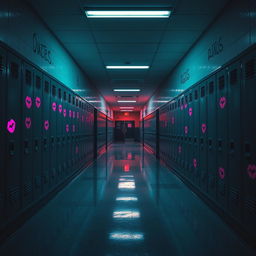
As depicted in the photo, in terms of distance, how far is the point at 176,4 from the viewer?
3.76 metres

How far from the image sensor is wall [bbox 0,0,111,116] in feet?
10.1

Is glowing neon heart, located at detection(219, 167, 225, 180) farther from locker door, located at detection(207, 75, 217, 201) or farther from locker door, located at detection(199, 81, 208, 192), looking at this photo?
locker door, located at detection(199, 81, 208, 192)

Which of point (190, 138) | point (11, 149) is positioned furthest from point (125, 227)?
point (190, 138)

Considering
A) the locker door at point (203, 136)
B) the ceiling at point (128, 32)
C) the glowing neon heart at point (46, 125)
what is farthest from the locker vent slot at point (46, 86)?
the locker door at point (203, 136)

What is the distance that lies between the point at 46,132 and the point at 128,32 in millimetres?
2484

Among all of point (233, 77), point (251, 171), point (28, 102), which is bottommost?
point (251, 171)

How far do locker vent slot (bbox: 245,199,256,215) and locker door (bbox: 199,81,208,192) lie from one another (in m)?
1.45

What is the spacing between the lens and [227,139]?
123 inches

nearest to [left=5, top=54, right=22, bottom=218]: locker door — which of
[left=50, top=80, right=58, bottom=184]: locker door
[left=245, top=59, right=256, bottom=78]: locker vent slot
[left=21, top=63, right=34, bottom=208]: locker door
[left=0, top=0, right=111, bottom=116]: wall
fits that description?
Answer: [left=21, top=63, right=34, bottom=208]: locker door

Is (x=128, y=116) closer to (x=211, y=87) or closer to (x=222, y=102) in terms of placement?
(x=211, y=87)

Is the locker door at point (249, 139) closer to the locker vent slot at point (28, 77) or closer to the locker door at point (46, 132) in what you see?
the locker vent slot at point (28, 77)

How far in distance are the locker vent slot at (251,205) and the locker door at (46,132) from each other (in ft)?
9.33

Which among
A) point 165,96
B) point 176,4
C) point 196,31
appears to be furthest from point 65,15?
point 165,96

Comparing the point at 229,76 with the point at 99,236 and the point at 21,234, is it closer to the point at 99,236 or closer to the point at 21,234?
the point at 99,236
